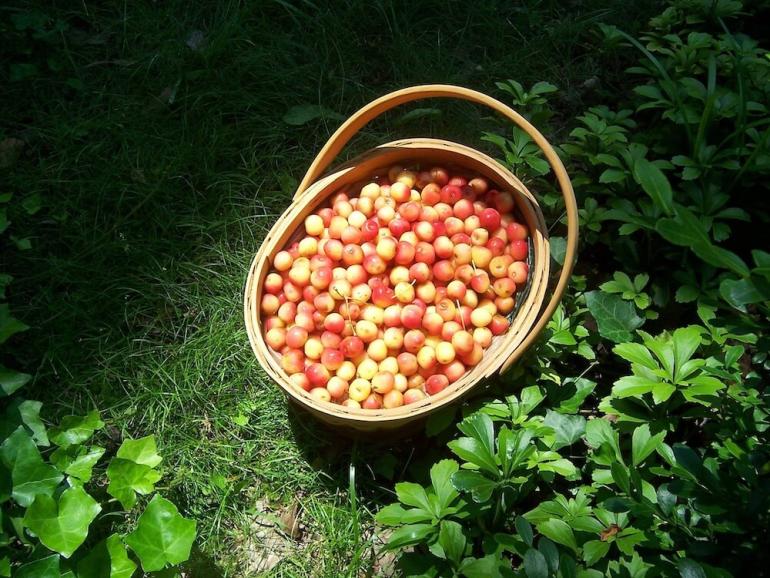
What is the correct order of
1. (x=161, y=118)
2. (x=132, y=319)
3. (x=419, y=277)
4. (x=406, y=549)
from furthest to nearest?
(x=161, y=118) < (x=132, y=319) < (x=419, y=277) < (x=406, y=549)

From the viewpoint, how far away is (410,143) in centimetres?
251

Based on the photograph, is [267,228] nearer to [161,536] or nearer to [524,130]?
[524,130]

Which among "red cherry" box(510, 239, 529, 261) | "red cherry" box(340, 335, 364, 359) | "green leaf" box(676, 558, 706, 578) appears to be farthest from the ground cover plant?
"red cherry" box(340, 335, 364, 359)

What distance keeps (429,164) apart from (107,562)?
173 centimetres

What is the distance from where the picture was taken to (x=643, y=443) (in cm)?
178

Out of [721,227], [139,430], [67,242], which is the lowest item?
[139,430]

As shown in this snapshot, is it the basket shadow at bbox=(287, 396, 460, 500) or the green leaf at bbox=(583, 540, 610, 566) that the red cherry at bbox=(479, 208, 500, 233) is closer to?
the basket shadow at bbox=(287, 396, 460, 500)

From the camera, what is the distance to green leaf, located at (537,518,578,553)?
164 centimetres

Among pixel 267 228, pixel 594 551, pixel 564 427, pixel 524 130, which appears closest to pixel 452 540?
pixel 594 551

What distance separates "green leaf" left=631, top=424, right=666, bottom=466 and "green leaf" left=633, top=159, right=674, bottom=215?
101 cm

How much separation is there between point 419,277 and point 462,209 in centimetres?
31

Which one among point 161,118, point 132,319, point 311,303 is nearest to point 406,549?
point 311,303

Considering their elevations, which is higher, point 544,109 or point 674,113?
point 674,113

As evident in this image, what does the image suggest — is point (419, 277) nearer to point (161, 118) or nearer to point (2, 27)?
point (161, 118)
